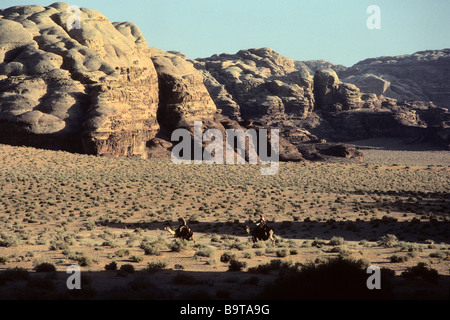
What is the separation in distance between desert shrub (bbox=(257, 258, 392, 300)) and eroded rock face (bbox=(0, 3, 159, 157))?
56.8 metres

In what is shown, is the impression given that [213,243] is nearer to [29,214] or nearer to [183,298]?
[183,298]

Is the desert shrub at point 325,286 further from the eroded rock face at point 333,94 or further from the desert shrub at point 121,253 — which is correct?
the eroded rock face at point 333,94

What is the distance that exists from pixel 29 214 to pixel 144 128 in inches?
1654

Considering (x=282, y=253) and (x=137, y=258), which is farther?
(x=282, y=253)

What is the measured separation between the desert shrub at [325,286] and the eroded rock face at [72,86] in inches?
2238

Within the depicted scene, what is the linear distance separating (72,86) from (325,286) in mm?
62846

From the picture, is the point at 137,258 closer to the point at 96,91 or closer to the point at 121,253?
the point at 121,253

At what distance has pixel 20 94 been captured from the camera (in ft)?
202

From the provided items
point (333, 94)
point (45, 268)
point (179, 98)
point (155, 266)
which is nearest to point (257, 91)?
point (333, 94)

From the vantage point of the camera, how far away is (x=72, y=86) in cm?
6519

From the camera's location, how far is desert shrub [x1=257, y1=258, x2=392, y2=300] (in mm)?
8977

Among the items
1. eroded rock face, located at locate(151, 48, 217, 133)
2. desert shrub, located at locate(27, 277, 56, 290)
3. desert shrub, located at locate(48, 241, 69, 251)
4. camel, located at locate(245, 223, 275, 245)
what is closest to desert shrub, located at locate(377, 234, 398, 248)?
camel, located at locate(245, 223, 275, 245)

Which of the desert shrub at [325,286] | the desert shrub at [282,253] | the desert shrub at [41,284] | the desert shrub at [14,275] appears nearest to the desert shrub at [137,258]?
the desert shrub at [14,275]
